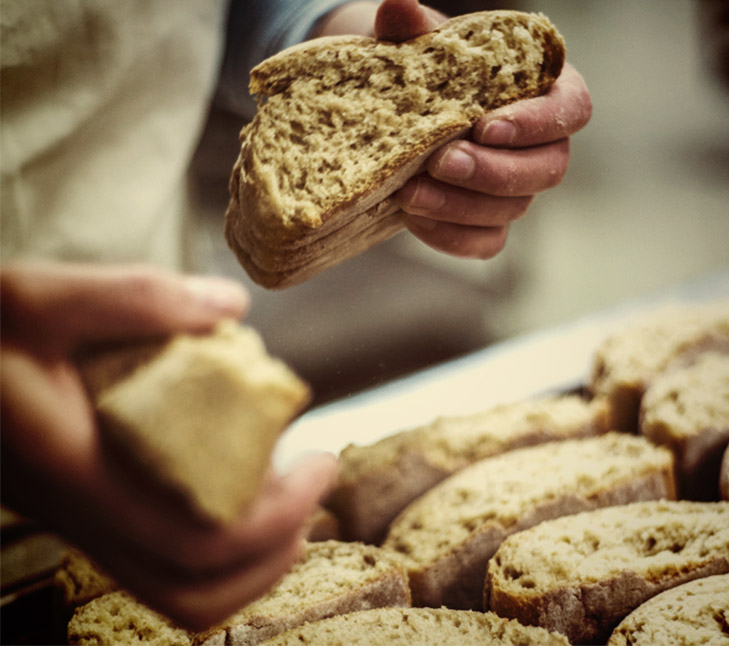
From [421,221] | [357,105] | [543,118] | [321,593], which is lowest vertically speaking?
[321,593]

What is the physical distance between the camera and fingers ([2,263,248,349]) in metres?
0.50

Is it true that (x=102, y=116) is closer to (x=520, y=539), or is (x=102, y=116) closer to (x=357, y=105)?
(x=357, y=105)

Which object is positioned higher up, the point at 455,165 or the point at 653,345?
the point at 455,165

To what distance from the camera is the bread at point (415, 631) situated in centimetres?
83

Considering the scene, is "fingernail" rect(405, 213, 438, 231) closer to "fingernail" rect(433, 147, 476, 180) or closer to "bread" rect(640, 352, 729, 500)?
"fingernail" rect(433, 147, 476, 180)

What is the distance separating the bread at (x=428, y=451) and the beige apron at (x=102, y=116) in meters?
0.58

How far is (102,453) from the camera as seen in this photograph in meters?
0.50

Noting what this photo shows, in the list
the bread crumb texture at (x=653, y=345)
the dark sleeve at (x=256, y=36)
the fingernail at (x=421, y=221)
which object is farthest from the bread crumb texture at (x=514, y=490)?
the dark sleeve at (x=256, y=36)

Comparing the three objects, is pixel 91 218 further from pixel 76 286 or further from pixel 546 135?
pixel 546 135

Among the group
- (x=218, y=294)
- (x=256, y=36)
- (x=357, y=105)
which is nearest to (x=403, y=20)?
(x=357, y=105)

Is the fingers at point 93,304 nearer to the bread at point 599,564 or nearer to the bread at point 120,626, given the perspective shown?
the bread at point 120,626

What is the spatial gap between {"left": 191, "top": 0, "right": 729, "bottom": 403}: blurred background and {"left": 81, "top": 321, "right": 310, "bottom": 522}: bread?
0.11m

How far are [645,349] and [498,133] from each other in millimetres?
1044

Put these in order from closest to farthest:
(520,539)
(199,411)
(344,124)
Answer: (199,411) < (344,124) < (520,539)
